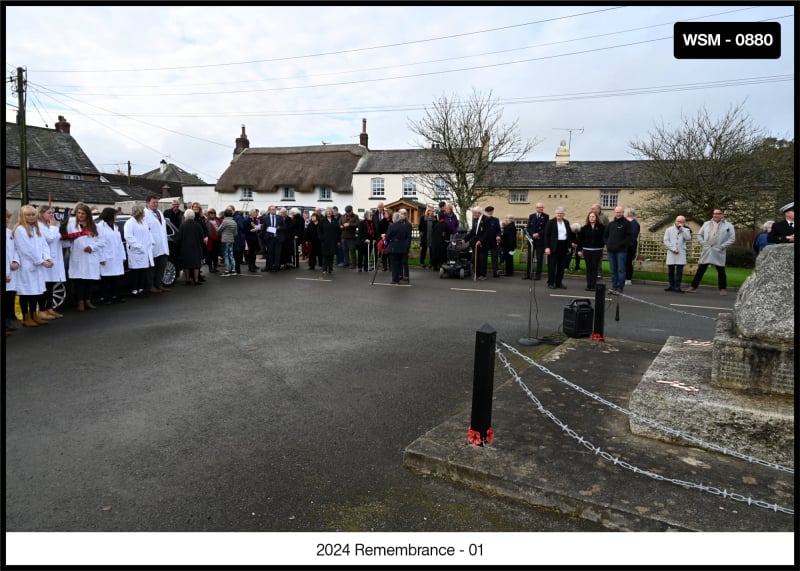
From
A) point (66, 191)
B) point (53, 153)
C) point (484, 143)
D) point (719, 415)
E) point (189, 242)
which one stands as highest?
point (53, 153)

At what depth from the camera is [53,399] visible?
17.2ft

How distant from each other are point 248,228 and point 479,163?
18.6 metres

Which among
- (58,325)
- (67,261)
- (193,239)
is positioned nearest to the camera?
(58,325)

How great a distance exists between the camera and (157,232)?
40.2 feet

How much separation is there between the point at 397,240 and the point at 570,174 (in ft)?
116

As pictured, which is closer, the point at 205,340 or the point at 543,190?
the point at 205,340

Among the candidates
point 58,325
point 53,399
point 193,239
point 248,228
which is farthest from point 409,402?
point 248,228

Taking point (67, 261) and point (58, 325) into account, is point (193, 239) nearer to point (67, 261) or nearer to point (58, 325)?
point (67, 261)

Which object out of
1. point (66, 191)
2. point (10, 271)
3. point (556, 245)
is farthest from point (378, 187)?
point (10, 271)

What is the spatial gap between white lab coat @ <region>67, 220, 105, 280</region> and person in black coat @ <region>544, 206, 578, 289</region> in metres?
10.2

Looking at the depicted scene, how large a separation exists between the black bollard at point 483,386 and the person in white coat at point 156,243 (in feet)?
34.2

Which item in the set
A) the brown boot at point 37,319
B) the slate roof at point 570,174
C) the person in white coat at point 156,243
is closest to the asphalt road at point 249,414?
the brown boot at point 37,319

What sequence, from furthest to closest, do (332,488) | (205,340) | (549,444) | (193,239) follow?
(193,239) → (205,340) → (549,444) → (332,488)

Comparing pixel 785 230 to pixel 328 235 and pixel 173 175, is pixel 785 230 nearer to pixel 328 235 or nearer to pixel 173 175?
pixel 328 235
